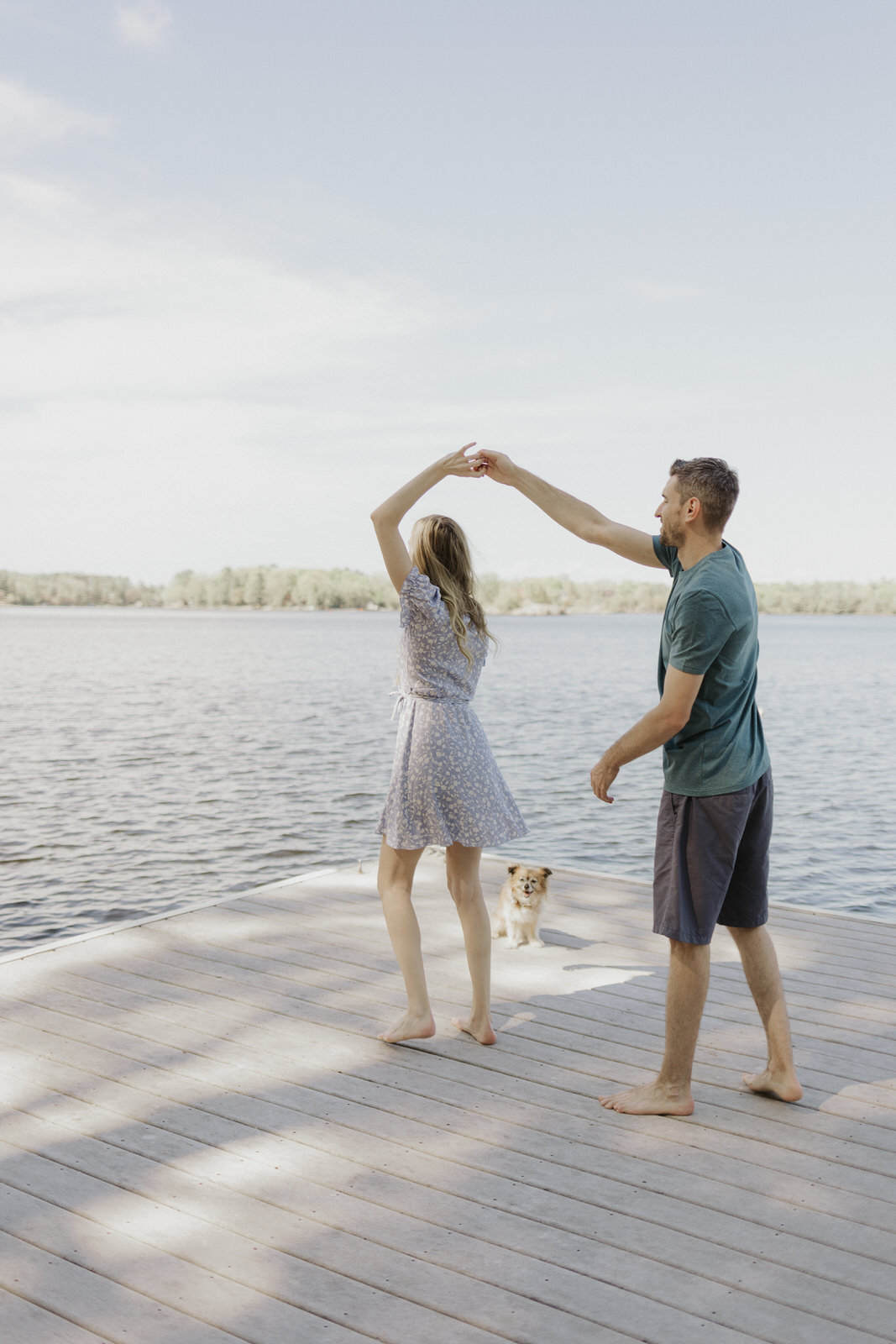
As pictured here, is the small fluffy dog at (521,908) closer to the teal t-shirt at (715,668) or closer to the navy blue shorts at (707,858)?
the navy blue shorts at (707,858)

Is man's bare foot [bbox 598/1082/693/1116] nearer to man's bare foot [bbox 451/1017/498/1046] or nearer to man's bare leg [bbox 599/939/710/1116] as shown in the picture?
man's bare leg [bbox 599/939/710/1116]

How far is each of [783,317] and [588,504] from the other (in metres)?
69.7

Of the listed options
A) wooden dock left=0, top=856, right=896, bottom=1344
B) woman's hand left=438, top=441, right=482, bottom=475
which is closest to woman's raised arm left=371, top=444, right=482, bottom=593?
woman's hand left=438, top=441, right=482, bottom=475

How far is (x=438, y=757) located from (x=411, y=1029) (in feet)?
2.67

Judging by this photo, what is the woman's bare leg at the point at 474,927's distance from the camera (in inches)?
120

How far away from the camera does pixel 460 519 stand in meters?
3.09

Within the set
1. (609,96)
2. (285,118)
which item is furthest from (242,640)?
(609,96)

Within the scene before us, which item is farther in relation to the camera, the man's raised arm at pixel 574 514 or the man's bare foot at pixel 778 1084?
the man's raised arm at pixel 574 514

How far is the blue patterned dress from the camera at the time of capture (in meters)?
2.97

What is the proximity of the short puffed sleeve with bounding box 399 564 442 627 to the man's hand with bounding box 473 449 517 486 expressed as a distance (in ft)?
1.17

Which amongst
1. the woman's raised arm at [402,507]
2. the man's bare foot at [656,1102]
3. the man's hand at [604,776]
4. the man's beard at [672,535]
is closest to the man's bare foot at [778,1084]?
the man's bare foot at [656,1102]

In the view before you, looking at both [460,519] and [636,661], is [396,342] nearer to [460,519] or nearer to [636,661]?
[636,661]

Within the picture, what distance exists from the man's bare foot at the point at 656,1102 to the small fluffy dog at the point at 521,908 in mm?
1294

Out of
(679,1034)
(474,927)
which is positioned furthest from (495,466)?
(679,1034)
